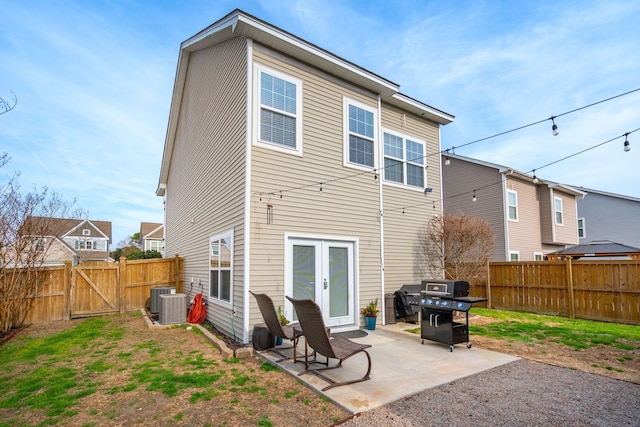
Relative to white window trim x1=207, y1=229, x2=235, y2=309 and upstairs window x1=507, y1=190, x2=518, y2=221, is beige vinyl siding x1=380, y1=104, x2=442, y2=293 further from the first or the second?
upstairs window x1=507, y1=190, x2=518, y2=221

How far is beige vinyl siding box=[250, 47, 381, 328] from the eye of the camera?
672 cm

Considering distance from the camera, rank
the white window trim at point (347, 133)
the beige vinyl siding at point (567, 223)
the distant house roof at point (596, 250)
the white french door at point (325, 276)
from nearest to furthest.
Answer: the white french door at point (325, 276)
the white window trim at point (347, 133)
the distant house roof at point (596, 250)
the beige vinyl siding at point (567, 223)

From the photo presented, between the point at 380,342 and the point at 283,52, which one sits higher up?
the point at 283,52

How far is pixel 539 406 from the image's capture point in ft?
12.3

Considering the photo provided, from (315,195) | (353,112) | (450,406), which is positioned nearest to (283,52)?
(353,112)

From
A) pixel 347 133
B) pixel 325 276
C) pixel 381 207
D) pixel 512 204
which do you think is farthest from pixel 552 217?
pixel 325 276

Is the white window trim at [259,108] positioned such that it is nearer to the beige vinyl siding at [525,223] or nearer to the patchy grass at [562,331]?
the patchy grass at [562,331]

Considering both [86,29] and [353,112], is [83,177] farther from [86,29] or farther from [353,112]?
[353,112]

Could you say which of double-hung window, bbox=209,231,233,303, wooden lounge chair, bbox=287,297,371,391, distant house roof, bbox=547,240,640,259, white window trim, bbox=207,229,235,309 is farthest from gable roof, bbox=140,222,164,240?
wooden lounge chair, bbox=287,297,371,391

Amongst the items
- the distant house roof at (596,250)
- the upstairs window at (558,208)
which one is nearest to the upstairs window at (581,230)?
the distant house roof at (596,250)

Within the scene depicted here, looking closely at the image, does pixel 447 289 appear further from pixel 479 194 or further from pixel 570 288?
pixel 479 194

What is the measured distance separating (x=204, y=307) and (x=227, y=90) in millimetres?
5562

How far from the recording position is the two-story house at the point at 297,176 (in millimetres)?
6785

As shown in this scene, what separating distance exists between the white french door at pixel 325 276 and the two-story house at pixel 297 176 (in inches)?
1.0
